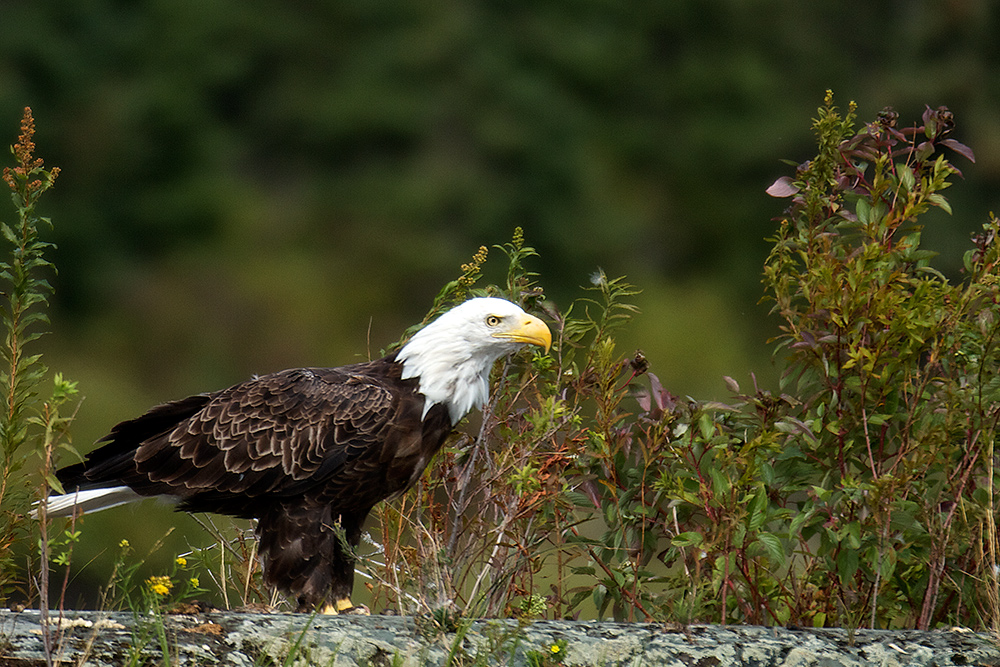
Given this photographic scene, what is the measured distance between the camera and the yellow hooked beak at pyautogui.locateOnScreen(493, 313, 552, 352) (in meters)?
4.37

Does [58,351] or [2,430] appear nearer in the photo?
[2,430]

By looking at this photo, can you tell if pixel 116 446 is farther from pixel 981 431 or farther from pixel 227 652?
pixel 981 431

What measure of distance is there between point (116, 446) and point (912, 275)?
2987 millimetres

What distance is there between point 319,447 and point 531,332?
0.84 meters

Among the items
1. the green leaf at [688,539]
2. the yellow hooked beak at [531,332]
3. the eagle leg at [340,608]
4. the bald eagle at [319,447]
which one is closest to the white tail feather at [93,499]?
the bald eagle at [319,447]

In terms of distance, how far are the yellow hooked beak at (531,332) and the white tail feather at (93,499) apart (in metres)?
1.59

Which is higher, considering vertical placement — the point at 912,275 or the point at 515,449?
the point at 912,275

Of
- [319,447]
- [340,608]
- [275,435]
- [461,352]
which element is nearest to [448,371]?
[461,352]

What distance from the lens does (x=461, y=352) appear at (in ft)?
15.1

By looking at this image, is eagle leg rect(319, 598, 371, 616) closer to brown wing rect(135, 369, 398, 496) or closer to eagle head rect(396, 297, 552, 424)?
brown wing rect(135, 369, 398, 496)

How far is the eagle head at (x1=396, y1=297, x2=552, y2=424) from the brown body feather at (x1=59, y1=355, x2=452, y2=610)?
51 millimetres

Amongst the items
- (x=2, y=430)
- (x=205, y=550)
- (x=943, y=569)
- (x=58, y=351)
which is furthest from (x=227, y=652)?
(x=58, y=351)

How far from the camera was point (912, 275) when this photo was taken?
14.9 feet

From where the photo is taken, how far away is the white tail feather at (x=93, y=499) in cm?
466
